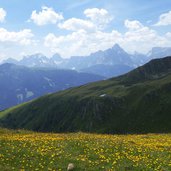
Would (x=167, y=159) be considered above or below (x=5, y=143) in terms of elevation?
below

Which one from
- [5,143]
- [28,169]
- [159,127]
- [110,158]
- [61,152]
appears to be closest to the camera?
[28,169]

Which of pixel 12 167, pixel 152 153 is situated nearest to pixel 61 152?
pixel 12 167

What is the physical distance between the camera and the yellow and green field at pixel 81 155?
25938 millimetres

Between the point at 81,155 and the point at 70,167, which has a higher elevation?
the point at 81,155

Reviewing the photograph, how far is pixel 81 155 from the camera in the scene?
2894 cm

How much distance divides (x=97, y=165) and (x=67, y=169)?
2633 millimetres

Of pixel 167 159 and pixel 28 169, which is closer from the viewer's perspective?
pixel 28 169

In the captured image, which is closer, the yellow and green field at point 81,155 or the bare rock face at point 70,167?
the bare rock face at point 70,167

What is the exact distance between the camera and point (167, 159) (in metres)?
28.6

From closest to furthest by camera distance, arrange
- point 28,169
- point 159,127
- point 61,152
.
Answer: point 28,169 < point 61,152 < point 159,127

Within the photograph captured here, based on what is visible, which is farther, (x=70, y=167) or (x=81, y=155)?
(x=81, y=155)

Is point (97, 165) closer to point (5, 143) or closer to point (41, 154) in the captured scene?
point (41, 154)

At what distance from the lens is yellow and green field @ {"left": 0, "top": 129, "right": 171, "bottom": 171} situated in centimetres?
2594

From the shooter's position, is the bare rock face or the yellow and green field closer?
the bare rock face
